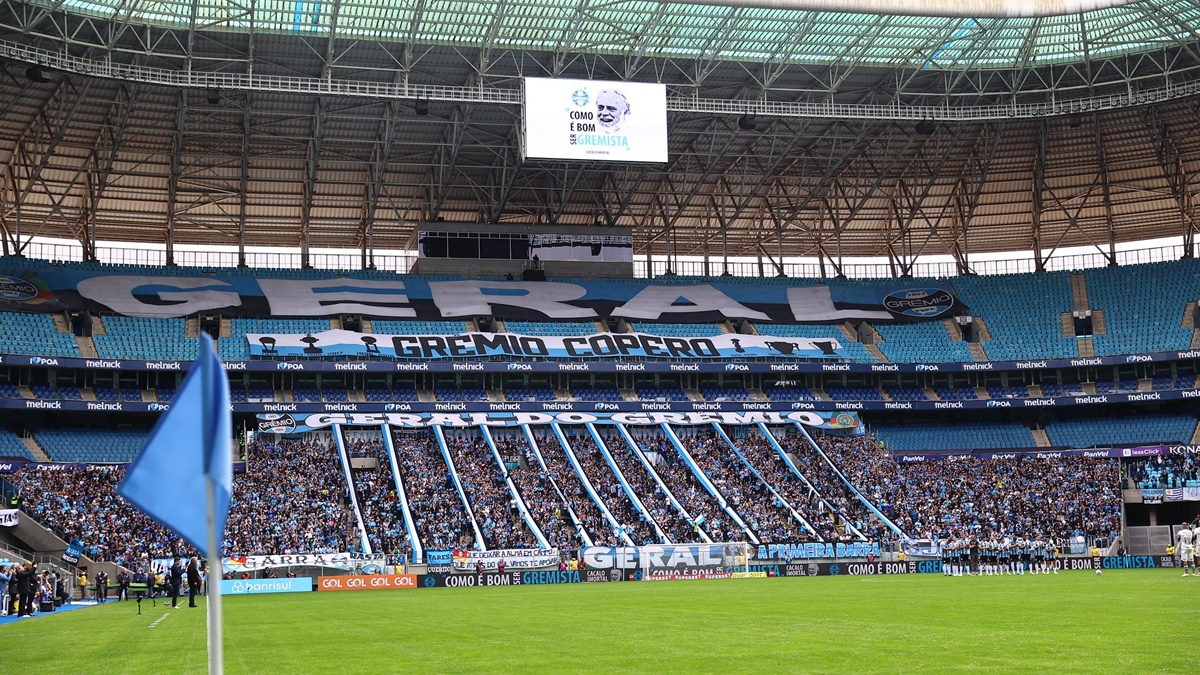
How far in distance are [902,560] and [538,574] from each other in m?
16.7

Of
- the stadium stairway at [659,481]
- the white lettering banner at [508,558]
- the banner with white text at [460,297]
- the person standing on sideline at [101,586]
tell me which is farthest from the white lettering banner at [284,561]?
the banner with white text at [460,297]

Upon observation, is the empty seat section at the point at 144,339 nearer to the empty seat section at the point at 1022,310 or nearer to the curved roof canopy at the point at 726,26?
the curved roof canopy at the point at 726,26

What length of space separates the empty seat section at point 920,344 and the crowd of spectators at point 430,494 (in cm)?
3110

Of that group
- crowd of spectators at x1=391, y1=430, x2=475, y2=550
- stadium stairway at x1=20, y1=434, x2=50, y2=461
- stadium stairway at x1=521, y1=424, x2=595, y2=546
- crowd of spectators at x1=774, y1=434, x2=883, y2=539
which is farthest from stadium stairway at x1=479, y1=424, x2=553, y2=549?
stadium stairway at x1=20, y1=434, x2=50, y2=461

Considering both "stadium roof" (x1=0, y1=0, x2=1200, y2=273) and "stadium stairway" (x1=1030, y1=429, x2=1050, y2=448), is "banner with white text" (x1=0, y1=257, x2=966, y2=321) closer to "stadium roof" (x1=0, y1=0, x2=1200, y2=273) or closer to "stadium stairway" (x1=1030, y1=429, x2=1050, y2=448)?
"stadium roof" (x1=0, y1=0, x2=1200, y2=273)

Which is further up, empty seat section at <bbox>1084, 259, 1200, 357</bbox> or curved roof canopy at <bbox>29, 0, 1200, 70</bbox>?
curved roof canopy at <bbox>29, 0, 1200, 70</bbox>

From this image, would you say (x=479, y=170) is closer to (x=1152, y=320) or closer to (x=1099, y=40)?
(x=1099, y=40)

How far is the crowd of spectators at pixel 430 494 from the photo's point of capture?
55.1 meters

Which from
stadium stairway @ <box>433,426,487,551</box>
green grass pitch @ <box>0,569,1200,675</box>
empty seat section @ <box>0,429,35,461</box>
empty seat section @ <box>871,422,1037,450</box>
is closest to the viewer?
green grass pitch @ <box>0,569,1200,675</box>

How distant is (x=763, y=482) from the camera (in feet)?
208

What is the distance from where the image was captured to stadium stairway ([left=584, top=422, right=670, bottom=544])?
5758 cm

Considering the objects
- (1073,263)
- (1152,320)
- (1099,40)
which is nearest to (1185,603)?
(1099,40)

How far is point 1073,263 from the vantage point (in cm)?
8494

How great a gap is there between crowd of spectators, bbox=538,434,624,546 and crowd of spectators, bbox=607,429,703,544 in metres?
2.56
